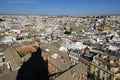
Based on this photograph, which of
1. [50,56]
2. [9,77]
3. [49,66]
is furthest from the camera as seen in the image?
[50,56]

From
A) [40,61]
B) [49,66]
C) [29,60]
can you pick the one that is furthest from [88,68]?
[29,60]

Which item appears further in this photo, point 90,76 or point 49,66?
point 49,66

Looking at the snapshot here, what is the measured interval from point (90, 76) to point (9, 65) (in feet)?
54.9

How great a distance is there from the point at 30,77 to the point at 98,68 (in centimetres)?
1274

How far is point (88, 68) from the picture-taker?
32.8 metres

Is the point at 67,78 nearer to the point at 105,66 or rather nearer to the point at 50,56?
the point at 105,66

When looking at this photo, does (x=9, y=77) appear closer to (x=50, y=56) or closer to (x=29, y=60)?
(x=29, y=60)

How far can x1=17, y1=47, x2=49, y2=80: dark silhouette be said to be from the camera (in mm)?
27241

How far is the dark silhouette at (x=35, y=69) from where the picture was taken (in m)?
27.2

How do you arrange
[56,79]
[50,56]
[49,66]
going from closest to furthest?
[56,79] < [49,66] < [50,56]

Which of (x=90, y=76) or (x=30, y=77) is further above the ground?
(x=30, y=77)

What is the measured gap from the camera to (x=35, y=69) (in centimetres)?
3200

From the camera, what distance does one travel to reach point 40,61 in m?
35.1

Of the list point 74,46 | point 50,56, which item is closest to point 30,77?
point 50,56
